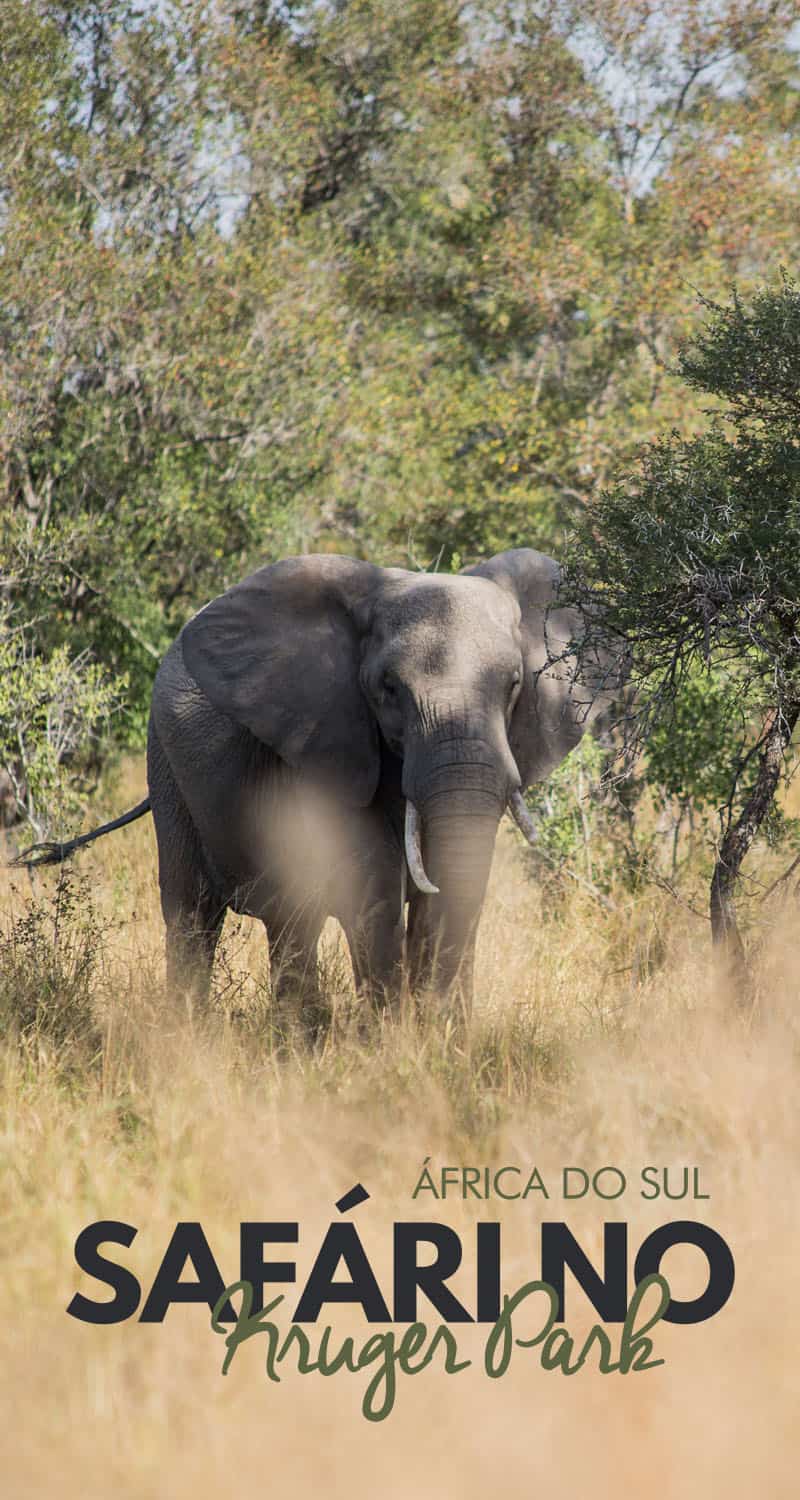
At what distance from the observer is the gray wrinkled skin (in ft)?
20.0

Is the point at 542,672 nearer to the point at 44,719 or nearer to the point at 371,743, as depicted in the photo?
the point at 371,743

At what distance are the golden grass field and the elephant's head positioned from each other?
81 cm

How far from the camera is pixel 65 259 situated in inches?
443

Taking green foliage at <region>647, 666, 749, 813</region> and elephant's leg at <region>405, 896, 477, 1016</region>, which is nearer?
elephant's leg at <region>405, 896, 477, 1016</region>

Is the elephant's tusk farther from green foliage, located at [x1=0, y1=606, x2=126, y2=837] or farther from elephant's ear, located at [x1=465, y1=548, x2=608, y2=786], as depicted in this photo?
green foliage, located at [x1=0, y1=606, x2=126, y2=837]

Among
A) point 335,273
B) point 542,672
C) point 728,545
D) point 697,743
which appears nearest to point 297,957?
point 542,672

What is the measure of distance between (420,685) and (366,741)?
47 cm

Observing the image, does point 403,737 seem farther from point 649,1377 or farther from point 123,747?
point 123,747

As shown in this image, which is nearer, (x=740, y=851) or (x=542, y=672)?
(x=740, y=851)

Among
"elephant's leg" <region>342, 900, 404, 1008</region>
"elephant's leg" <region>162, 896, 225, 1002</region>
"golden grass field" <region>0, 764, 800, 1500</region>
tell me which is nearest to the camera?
"golden grass field" <region>0, 764, 800, 1500</region>

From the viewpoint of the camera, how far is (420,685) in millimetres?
6168

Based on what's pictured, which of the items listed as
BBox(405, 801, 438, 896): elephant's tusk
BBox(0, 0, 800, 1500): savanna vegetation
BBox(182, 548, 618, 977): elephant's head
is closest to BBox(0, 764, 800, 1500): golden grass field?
BBox(0, 0, 800, 1500): savanna vegetation

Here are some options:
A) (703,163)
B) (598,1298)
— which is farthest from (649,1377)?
(703,163)

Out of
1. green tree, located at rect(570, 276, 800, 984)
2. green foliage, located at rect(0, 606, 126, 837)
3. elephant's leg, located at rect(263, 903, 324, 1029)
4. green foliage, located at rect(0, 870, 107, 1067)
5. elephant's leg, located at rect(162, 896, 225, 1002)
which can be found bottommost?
green foliage, located at rect(0, 606, 126, 837)
